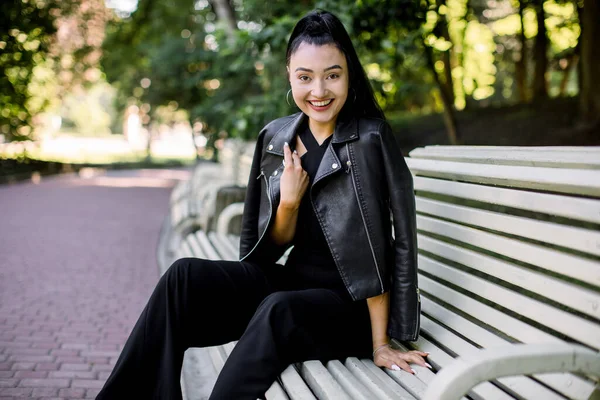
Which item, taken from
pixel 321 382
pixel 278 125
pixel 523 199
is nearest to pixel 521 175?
pixel 523 199

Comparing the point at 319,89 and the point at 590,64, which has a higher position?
the point at 590,64

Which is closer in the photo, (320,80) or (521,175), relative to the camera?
(521,175)

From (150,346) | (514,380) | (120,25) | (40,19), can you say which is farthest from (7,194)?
(514,380)

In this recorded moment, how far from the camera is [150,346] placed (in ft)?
7.86

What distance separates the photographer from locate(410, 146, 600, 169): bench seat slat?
1937 millimetres

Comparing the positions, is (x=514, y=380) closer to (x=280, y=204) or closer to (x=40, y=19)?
(x=280, y=204)

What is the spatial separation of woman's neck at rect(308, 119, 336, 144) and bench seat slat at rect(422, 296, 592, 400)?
89cm

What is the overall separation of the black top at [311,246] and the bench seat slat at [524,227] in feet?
1.84

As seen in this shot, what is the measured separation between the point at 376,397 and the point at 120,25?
20.6 metres

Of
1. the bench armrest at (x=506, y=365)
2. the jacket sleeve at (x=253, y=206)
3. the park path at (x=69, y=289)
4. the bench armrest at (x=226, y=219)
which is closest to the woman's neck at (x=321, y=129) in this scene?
the jacket sleeve at (x=253, y=206)

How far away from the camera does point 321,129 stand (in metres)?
2.67

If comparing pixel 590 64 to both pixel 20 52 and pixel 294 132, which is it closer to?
pixel 294 132

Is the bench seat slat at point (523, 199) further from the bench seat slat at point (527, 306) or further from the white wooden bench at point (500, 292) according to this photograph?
the bench seat slat at point (527, 306)

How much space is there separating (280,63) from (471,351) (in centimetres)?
797
